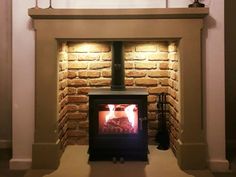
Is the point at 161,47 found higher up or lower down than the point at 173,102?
higher up

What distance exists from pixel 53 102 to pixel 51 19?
0.78 metres

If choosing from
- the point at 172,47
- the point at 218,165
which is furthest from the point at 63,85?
the point at 218,165

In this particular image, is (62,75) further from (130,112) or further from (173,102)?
(173,102)

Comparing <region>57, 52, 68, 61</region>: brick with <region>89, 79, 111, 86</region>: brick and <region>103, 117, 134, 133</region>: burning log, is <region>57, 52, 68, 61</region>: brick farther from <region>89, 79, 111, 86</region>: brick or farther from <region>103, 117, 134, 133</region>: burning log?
<region>103, 117, 134, 133</region>: burning log

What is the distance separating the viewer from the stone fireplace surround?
10.6 feet

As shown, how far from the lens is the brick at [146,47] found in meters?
3.96

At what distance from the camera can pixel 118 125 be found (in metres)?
3.54

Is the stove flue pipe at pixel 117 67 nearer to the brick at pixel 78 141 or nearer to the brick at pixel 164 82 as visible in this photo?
the brick at pixel 164 82

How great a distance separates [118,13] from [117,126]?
1.11 metres

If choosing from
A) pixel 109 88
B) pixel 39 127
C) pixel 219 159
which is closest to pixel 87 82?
pixel 109 88

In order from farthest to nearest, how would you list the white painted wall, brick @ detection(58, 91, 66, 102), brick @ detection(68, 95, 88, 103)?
brick @ detection(68, 95, 88, 103) < brick @ detection(58, 91, 66, 102) < the white painted wall

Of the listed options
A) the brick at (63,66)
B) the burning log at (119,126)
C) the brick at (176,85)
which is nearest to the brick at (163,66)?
the brick at (176,85)

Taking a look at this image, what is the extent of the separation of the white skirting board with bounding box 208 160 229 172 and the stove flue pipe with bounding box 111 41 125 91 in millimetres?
1155
